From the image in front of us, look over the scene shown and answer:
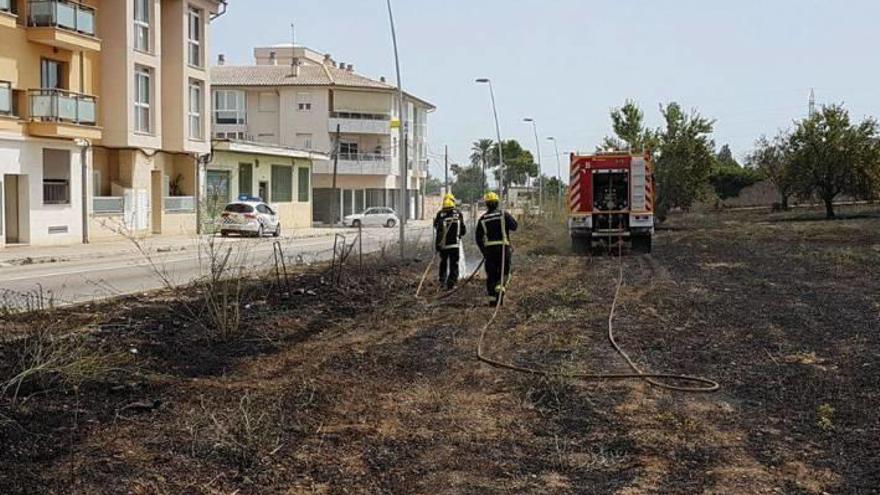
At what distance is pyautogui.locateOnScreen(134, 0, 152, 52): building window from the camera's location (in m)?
34.8

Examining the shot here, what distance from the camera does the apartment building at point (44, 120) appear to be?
93.4 ft

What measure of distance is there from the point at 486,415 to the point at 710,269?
1506cm

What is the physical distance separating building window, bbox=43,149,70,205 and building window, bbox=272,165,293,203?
2007 centimetres

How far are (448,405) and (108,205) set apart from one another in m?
28.7

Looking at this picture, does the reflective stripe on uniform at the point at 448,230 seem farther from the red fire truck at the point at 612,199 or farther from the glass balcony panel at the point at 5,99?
the glass balcony panel at the point at 5,99

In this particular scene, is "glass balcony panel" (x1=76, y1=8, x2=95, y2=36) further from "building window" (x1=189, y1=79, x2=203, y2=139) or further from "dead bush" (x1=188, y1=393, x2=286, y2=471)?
"dead bush" (x1=188, y1=393, x2=286, y2=471)

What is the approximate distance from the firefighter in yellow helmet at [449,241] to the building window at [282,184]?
120 ft

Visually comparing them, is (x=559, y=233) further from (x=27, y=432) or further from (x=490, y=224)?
(x=27, y=432)

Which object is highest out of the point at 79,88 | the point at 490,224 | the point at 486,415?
the point at 79,88

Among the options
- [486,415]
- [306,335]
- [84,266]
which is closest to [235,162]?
[84,266]

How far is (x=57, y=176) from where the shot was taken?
3125cm

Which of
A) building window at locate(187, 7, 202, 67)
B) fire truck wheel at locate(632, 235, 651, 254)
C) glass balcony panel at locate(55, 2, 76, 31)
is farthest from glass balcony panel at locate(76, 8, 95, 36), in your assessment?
fire truck wheel at locate(632, 235, 651, 254)

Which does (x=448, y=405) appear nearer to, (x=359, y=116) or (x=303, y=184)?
(x=303, y=184)

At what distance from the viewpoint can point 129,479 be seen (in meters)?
5.18
